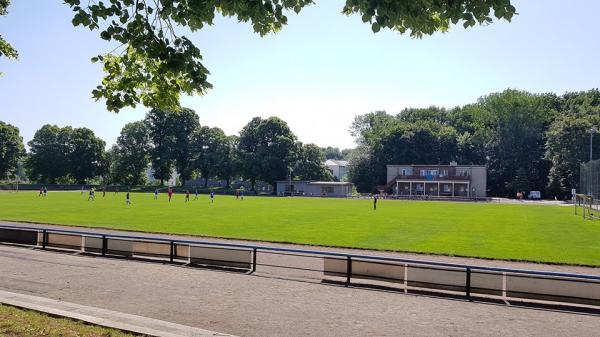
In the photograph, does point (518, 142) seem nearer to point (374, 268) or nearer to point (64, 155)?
point (374, 268)

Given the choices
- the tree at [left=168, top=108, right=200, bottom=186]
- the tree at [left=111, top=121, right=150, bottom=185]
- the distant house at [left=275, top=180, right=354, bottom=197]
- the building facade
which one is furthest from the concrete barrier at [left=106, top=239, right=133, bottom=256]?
the tree at [left=111, top=121, right=150, bottom=185]

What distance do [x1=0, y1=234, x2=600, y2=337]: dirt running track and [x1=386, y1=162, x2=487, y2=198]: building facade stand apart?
84.9 metres

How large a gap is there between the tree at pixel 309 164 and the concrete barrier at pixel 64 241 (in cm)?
8950

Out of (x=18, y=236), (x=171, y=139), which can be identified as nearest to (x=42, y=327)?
(x=18, y=236)

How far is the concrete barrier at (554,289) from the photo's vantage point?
11.3 m

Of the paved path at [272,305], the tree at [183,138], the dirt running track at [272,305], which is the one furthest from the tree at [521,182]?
the dirt running track at [272,305]

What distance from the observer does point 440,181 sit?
309 ft

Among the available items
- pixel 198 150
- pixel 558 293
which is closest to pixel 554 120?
pixel 198 150

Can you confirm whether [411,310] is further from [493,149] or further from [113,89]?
[493,149]

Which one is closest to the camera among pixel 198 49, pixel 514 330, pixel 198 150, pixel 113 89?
pixel 198 49

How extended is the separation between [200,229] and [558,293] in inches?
776

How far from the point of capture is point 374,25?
7000 mm

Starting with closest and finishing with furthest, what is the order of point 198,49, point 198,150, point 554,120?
point 198,49 → point 554,120 → point 198,150

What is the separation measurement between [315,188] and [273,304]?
289 ft
